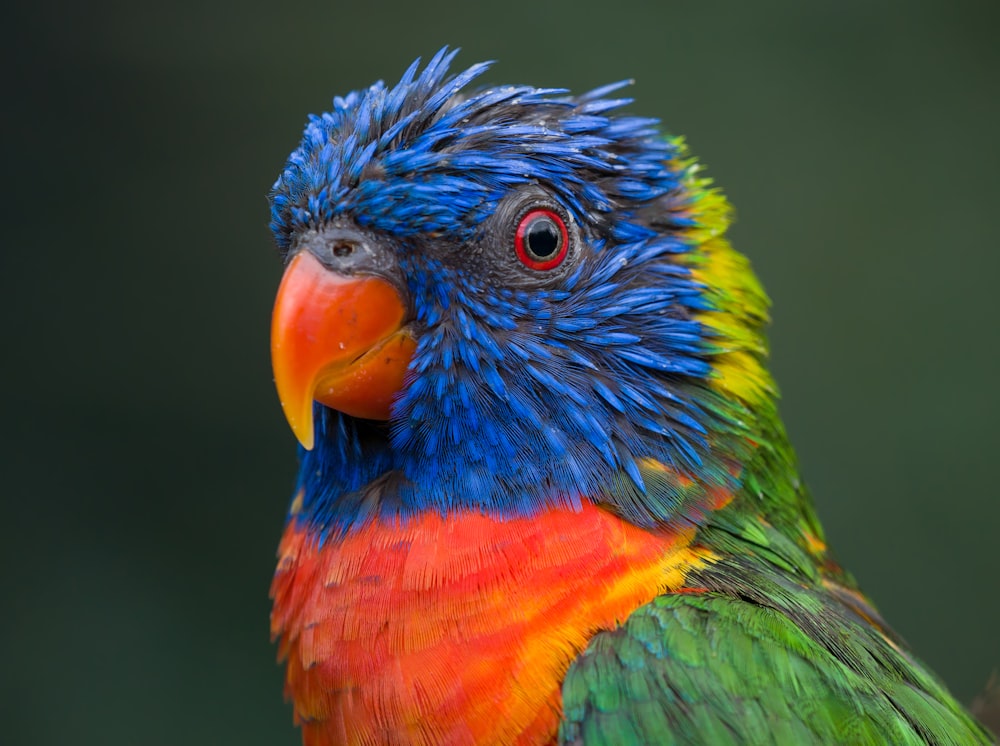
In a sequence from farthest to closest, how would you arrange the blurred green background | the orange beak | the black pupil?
1. the blurred green background
2. the black pupil
3. the orange beak

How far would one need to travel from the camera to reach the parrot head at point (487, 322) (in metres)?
1.78

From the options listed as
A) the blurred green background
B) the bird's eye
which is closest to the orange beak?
the bird's eye

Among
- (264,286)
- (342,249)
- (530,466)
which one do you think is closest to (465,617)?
(530,466)

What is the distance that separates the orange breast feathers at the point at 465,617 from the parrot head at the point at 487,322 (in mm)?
65

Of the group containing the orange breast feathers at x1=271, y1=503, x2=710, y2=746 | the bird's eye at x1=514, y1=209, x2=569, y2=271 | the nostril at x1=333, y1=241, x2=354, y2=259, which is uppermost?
the bird's eye at x1=514, y1=209, x2=569, y2=271

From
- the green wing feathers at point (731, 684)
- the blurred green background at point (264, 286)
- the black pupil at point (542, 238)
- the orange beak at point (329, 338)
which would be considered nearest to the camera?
the green wing feathers at point (731, 684)

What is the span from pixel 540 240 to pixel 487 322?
0.21 metres

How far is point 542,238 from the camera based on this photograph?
1858mm

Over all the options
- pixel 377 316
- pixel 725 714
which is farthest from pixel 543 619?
pixel 377 316

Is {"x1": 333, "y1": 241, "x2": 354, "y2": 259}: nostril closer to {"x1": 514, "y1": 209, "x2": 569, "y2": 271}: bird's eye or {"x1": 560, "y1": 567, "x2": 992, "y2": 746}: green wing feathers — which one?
{"x1": 514, "y1": 209, "x2": 569, "y2": 271}: bird's eye

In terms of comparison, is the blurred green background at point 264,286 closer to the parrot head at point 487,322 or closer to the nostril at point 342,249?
the parrot head at point 487,322

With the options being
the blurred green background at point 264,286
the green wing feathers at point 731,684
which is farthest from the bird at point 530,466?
the blurred green background at point 264,286

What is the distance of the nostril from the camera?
1.78 m

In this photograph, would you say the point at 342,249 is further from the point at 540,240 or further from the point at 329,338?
the point at 540,240
